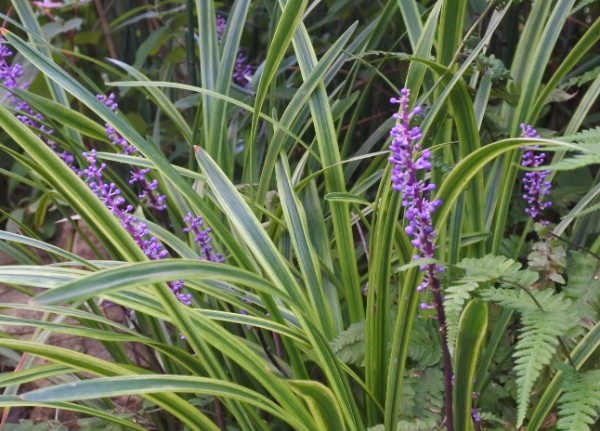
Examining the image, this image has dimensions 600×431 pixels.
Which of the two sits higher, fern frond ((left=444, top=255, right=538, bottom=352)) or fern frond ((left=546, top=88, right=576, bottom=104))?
fern frond ((left=546, top=88, right=576, bottom=104))

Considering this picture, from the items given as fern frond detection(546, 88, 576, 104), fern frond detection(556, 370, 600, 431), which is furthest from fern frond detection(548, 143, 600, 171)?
fern frond detection(546, 88, 576, 104)

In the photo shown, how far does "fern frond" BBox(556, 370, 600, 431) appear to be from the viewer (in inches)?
39.4

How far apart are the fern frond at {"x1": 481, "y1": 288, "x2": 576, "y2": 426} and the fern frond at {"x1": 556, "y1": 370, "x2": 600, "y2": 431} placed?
6 centimetres

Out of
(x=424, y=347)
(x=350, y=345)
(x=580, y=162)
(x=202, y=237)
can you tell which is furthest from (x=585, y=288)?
(x=202, y=237)

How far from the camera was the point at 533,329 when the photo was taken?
1014mm

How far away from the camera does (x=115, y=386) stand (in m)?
1.04

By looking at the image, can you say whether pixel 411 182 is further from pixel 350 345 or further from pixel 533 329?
pixel 350 345

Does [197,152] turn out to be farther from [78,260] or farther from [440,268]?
[440,268]

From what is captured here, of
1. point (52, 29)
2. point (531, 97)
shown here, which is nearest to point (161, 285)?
point (531, 97)

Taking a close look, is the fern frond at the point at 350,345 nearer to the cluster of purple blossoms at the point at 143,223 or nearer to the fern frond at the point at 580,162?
the cluster of purple blossoms at the point at 143,223

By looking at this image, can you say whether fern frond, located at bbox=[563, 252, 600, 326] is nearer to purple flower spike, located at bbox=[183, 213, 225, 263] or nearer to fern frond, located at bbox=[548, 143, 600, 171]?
fern frond, located at bbox=[548, 143, 600, 171]

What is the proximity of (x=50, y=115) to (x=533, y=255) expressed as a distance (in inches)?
40.3

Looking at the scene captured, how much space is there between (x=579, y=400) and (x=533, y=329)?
0.12 metres

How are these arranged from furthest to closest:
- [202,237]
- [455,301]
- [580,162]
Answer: [202,237] → [455,301] → [580,162]
